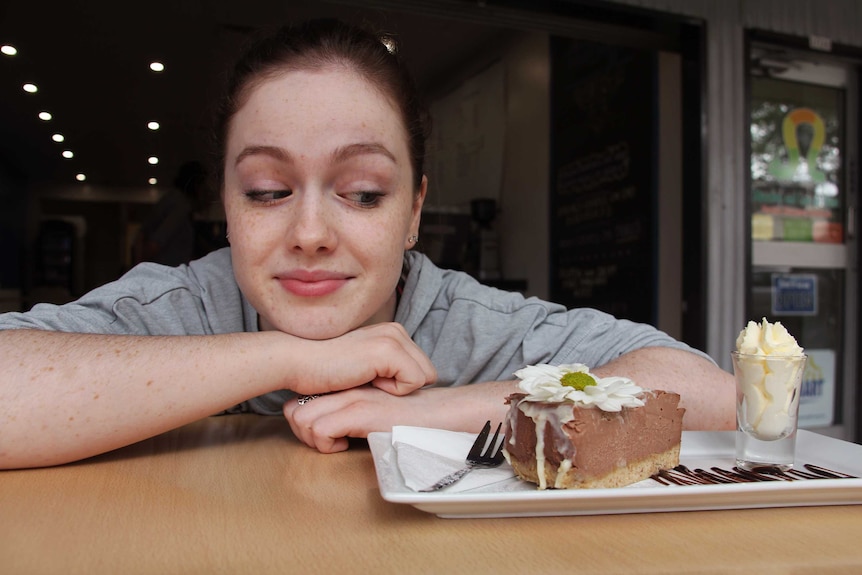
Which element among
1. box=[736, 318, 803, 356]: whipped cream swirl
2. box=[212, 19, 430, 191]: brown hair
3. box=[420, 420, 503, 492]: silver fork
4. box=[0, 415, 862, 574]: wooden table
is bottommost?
box=[0, 415, 862, 574]: wooden table

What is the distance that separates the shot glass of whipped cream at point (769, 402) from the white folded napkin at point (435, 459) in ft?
1.16

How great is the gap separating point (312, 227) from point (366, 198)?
16 centimetres

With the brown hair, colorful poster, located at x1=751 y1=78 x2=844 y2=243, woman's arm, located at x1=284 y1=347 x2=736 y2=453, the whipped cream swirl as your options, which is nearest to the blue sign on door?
colorful poster, located at x1=751 y1=78 x2=844 y2=243

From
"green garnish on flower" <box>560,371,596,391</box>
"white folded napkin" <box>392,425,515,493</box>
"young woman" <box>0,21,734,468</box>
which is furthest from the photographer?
"young woman" <box>0,21,734,468</box>

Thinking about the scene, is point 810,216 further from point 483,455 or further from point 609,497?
point 609,497

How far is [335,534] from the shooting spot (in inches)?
27.3

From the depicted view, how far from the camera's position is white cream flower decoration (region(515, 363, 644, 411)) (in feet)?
2.99

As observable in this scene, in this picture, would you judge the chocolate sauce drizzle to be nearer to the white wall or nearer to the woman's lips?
the woman's lips

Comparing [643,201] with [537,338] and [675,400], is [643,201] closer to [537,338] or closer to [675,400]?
[537,338]

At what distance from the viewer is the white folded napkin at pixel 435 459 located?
0.82 m

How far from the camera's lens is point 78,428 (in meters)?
1.03

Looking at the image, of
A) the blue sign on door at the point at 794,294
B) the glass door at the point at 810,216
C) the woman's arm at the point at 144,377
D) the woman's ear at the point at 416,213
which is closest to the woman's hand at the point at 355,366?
the woman's arm at the point at 144,377

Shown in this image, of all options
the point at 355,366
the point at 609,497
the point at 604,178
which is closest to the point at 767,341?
the point at 609,497

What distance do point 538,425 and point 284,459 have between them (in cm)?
40
